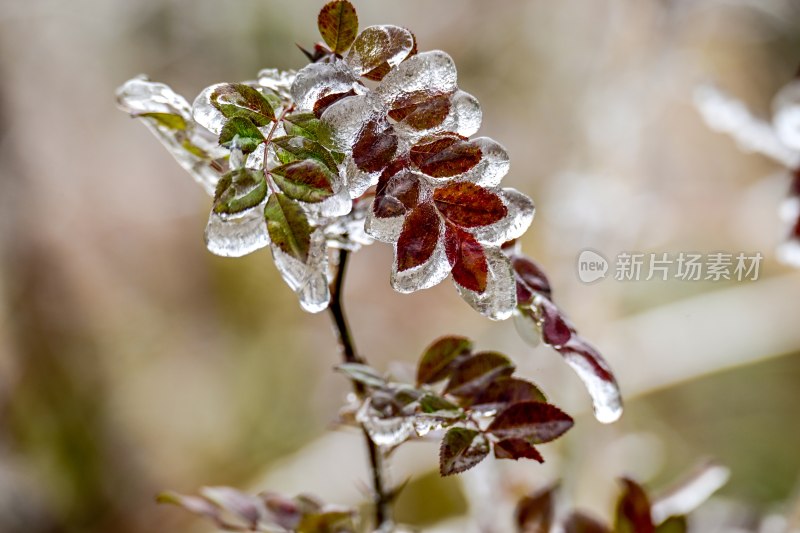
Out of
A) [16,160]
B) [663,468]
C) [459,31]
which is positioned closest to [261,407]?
[16,160]

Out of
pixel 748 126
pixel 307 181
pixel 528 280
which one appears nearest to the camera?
pixel 307 181

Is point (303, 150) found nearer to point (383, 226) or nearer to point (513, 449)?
point (383, 226)

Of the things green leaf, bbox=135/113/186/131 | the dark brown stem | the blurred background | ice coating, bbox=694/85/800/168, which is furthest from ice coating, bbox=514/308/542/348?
the blurred background

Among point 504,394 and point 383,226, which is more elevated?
point 383,226

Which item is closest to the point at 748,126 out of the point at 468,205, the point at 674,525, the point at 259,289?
the point at 674,525

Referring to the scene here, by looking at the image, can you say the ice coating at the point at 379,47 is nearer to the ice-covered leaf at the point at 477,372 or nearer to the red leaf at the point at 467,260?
the red leaf at the point at 467,260

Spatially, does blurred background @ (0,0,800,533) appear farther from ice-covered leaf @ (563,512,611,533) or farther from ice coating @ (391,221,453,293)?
ice coating @ (391,221,453,293)
